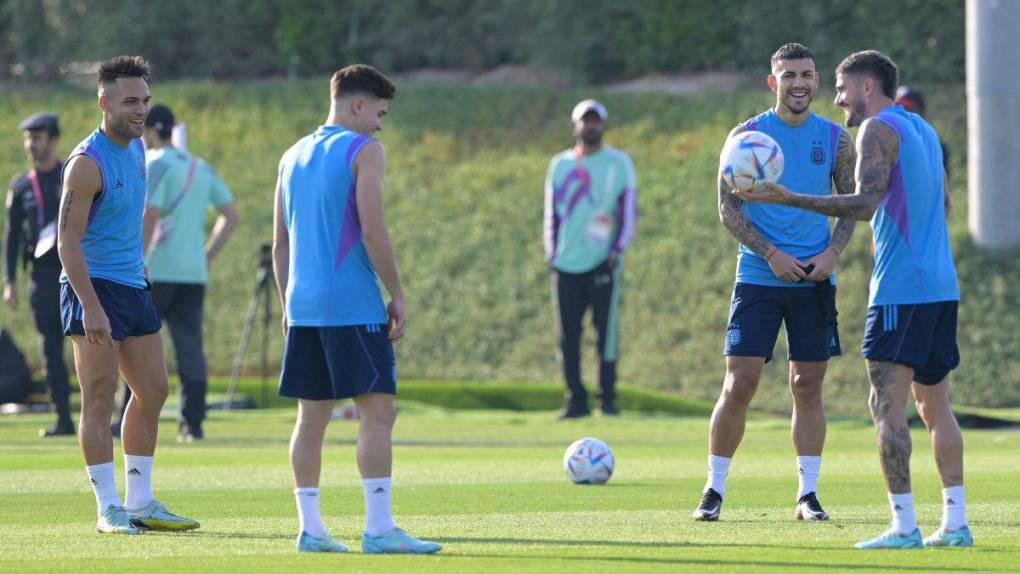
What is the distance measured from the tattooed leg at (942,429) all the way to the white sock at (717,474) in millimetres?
1376

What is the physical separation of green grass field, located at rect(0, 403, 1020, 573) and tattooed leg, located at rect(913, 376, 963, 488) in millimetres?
350

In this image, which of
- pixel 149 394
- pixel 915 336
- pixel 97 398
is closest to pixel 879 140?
pixel 915 336

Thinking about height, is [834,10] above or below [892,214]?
above

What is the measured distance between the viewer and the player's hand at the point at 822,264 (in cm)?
879

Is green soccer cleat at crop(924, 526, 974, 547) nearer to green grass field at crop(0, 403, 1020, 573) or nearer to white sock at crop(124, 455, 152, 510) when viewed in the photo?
green grass field at crop(0, 403, 1020, 573)

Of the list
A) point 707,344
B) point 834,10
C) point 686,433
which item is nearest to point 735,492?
point 686,433

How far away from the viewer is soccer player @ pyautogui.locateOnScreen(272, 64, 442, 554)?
7.35 meters

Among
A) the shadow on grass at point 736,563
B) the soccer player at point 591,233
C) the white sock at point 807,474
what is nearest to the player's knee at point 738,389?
the white sock at point 807,474

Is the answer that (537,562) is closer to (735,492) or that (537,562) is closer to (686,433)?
(735,492)

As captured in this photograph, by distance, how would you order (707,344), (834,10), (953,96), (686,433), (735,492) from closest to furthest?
(735,492) → (686,433) → (707,344) → (953,96) → (834,10)

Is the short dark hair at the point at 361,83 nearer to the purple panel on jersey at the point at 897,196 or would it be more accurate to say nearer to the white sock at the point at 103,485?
the purple panel on jersey at the point at 897,196

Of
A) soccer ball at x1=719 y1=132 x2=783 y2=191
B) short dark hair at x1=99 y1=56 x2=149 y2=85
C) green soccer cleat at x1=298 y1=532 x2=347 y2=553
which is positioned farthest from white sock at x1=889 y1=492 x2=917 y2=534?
short dark hair at x1=99 y1=56 x2=149 y2=85

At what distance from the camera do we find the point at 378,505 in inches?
289

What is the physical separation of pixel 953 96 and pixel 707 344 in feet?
21.2
